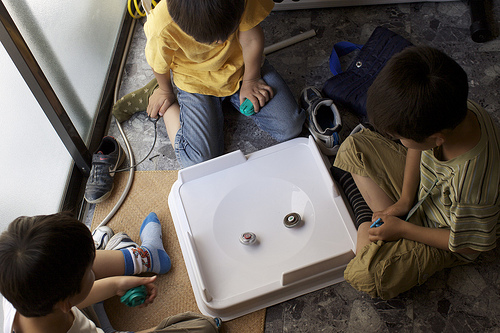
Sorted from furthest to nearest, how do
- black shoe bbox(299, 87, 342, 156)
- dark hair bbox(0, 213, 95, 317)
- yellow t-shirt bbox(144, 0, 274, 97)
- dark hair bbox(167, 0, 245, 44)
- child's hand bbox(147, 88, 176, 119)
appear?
child's hand bbox(147, 88, 176, 119)
black shoe bbox(299, 87, 342, 156)
yellow t-shirt bbox(144, 0, 274, 97)
dark hair bbox(167, 0, 245, 44)
dark hair bbox(0, 213, 95, 317)

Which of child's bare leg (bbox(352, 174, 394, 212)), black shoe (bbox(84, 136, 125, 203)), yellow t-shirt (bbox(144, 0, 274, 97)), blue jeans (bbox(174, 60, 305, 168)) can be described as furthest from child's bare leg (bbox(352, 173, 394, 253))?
black shoe (bbox(84, 136, 125, 203))

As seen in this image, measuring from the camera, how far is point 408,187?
956 mm

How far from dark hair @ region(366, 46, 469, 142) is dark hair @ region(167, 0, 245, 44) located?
0.33 metres

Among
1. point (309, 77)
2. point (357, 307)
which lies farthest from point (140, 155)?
point (357, 307)

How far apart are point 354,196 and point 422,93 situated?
0.43 meters

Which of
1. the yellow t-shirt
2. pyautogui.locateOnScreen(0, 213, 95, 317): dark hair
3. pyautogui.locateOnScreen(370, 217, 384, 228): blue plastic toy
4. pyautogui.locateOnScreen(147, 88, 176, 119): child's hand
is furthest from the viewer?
pyautogui.locateOnScreen(147, 88, 176, 119): child's hand

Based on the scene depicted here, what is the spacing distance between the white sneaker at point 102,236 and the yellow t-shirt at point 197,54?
0.43 metres

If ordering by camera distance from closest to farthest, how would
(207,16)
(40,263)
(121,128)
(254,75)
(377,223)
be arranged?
(40,263)
(207,16)
(377,223)
(254,75)
(121,128)

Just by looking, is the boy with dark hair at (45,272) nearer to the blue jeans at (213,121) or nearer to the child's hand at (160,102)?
the blue jeans at (213,121)

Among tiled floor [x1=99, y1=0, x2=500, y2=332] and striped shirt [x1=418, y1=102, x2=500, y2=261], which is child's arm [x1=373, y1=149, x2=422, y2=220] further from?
tiled floor [x1=99, y1=0, x2=500, y2=332]

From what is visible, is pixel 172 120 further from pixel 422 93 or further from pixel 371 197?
pixel 422 93

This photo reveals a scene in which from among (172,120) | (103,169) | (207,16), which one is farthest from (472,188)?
(103,169)

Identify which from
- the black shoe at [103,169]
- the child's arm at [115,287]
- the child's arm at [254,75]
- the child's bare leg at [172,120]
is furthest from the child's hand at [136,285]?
the child's arm at [254,75]

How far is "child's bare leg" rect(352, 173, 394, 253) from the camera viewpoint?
1.00m
